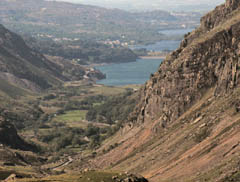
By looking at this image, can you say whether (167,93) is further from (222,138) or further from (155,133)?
(222,138)

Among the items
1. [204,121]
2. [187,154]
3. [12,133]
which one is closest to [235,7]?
[204,121]

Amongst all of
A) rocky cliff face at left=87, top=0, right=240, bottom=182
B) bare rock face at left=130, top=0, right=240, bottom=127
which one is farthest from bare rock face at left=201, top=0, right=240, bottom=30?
bare rock face at left=130, top=0, right=240, bottom=127

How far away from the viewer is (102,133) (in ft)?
556

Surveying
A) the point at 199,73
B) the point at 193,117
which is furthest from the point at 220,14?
the point at 193,117

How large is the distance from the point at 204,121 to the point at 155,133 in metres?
17.5

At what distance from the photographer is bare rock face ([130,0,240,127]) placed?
82.9 metres

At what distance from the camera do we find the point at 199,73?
88.9m

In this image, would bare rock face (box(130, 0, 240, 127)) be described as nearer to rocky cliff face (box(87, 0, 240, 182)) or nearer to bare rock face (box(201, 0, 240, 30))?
rocky cliff face (box(87, 0, 240, 182))

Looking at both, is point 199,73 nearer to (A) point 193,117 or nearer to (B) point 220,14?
(A) point 193,117

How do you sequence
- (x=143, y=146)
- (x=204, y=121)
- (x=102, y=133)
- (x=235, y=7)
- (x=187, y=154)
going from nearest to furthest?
(x=187, y=154)
(x=204, y=121)
(x=143, y=146)
(x=235, y=7)
(x=102, y=133)

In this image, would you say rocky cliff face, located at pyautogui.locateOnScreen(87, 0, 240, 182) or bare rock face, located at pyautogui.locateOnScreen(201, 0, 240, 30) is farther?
bare rock face, located at pyautogui.locateOnScreen(201, 0, 240, 30)

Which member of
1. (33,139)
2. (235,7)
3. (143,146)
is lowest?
(33,139)

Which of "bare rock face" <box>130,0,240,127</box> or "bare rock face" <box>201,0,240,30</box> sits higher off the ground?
"bare rock face" <box>201,0,240,30</box>

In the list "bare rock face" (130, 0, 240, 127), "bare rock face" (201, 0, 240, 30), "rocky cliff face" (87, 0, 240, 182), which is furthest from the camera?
"bare rock face" (201, 0, 240, 30)
